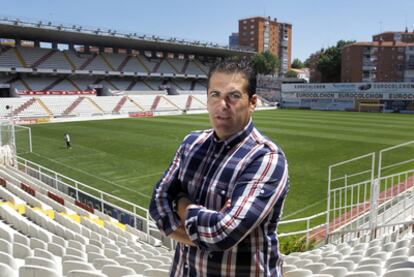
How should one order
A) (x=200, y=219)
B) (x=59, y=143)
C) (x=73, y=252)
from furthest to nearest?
(x=59, y=143), (x=73, y=252), (x=200, y=219)

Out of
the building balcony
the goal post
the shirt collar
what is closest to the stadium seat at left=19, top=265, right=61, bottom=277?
the shirt collar

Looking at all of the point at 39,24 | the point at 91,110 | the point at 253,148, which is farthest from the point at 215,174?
the point at 39,24

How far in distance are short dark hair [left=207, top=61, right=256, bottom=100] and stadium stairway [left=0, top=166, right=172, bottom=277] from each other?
5.93ft

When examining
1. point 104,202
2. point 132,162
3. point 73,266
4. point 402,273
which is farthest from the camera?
point 132,162

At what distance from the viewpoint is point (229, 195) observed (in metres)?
1.96

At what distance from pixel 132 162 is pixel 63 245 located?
1382cm

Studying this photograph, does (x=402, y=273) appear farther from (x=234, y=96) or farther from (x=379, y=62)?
(x=379, y=62)

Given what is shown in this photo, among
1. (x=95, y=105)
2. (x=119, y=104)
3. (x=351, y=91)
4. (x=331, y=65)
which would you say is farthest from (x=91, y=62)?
(x=331, y=65)

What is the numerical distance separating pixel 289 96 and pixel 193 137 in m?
58.5

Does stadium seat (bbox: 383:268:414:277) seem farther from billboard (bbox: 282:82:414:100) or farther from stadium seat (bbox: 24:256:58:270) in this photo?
billboard (bbox: 282:82:414:100)

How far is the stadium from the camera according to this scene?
15.9ft

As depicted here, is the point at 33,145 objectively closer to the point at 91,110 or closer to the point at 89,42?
the point at 91,110

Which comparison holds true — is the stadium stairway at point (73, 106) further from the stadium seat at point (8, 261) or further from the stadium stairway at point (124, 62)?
the stadium seat at point (8, 261)

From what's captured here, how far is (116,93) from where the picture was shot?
54562mm
